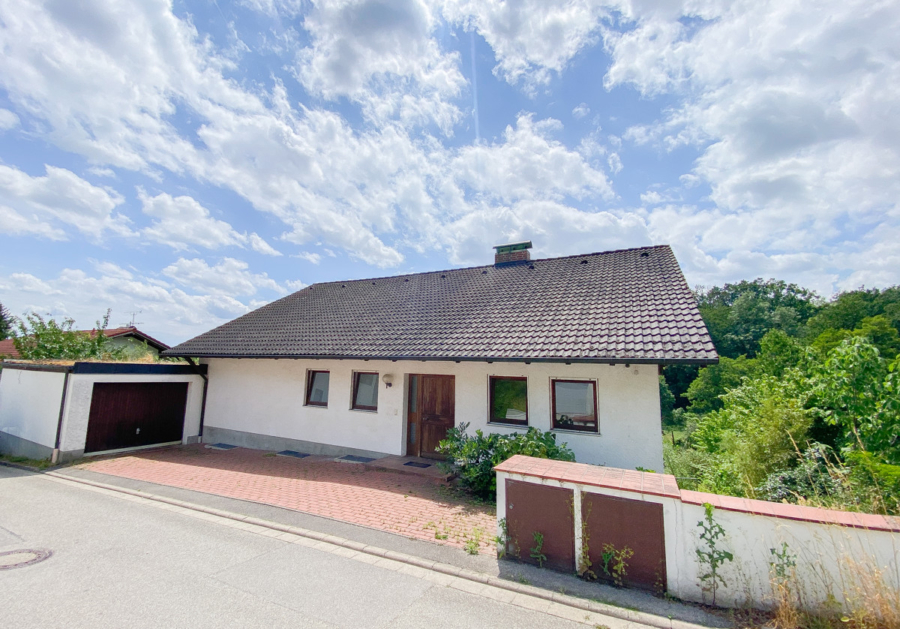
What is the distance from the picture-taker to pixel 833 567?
373 cm

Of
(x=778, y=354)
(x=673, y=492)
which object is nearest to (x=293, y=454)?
(x=673, y=492)

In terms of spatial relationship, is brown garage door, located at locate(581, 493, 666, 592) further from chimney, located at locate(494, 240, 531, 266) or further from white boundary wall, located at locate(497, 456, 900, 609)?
chimney, located at locate(494, 240, 531, 266)

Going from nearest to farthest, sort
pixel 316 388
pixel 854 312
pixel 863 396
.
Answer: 1. pixel 863 396
2. pixel 316 388
3. pixel 854 312

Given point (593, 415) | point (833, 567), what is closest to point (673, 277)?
point (593, 415)

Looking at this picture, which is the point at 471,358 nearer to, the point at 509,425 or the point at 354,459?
the point at 509,425

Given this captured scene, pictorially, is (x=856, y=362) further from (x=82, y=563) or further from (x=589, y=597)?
(x=82, y=563)

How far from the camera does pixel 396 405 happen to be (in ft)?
34.6

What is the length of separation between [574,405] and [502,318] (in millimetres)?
2969

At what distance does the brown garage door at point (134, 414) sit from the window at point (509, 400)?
34.0ft

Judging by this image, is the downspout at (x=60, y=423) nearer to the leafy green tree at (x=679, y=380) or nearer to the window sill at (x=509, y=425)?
the window sill at (x=509, y=425)

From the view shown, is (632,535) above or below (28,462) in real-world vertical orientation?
above

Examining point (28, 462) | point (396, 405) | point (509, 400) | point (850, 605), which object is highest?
point (509, 400)

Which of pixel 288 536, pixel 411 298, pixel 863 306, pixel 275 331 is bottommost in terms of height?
pixel 288 536

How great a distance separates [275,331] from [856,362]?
14.1m
